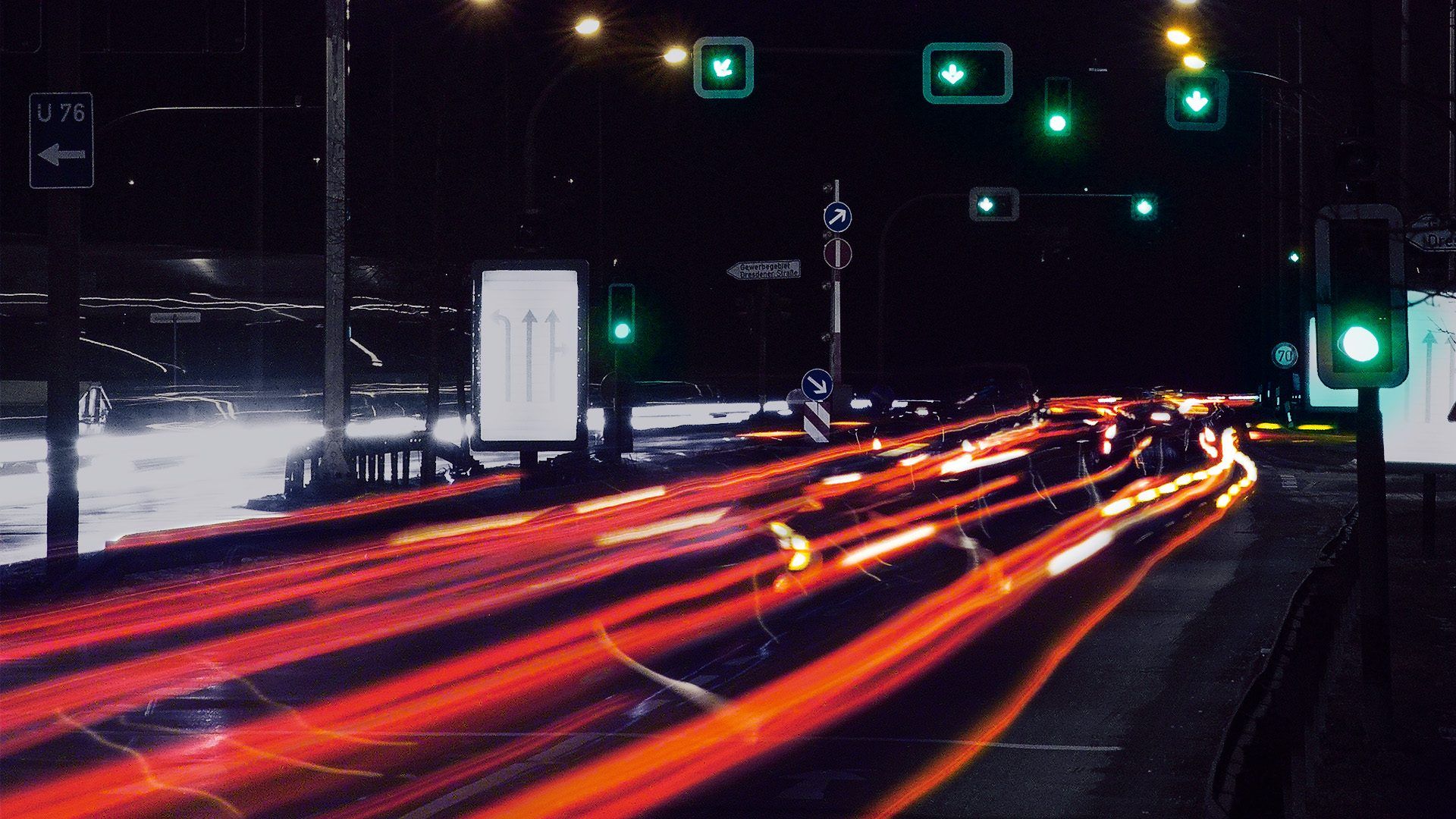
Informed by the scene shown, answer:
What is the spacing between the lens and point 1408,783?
8227 mm

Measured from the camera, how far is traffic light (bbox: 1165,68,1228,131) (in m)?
22.8

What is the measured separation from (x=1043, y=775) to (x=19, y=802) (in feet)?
15.0

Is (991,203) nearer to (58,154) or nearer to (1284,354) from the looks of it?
(1284,354)

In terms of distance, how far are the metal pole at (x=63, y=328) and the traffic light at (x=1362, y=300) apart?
10.5 metres

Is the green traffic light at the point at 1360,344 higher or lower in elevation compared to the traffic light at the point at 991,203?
lower

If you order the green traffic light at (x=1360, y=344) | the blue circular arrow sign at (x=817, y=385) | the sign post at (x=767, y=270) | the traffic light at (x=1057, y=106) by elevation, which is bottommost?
the green traffic light at (x=1360, y=344)

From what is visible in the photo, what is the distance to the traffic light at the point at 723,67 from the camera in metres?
22.6

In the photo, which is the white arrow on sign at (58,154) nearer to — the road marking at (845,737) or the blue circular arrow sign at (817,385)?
the road marking at (845,737)

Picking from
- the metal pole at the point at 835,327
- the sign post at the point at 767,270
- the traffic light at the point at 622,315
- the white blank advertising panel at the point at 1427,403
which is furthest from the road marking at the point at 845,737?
the metal pole at the point at 835,327

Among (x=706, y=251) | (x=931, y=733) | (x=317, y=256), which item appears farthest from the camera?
(x=706, y=251)

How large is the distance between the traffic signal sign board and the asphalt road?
534 cm

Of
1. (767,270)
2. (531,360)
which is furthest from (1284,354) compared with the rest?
(531,360)

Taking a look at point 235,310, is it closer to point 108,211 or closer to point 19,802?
point 108,211

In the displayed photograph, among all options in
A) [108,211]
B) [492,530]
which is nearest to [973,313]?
[108,211]
